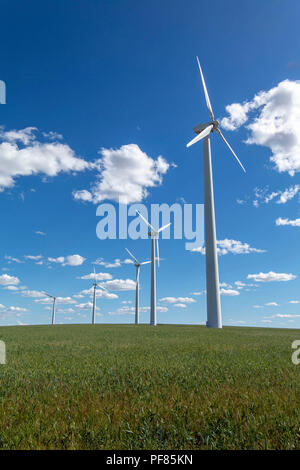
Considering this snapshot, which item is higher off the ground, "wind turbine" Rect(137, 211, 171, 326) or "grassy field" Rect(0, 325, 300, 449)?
Answer: "wind turbine" Rect(137, 211, 171, 326)

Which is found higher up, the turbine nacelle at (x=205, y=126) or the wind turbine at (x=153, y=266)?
the turbine nacelle at (x=205, y=126)

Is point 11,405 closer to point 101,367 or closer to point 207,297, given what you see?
point 101,367

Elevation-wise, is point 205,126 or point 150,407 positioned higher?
point 205,126

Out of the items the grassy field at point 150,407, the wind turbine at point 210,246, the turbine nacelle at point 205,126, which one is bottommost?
the grassy field at point 150,407

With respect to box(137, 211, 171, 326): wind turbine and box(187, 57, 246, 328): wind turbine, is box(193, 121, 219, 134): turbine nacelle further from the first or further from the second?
box(137, 211, 171, 326): wind turbine

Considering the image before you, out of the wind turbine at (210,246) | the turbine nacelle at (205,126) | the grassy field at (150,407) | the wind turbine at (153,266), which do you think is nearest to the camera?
the grassy field at (150,407)

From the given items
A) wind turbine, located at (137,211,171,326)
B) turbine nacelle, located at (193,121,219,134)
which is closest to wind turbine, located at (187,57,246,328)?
turbine nacelle, located at (193,121,219,134)

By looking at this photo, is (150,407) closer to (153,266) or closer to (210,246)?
(210,246)

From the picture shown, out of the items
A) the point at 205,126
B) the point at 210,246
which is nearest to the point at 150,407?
the point at 210,246

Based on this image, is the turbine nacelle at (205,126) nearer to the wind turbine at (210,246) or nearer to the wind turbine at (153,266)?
the wind turbine at (210,246)

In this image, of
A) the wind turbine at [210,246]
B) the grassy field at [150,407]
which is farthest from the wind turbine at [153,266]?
the grassy field at [150,407]

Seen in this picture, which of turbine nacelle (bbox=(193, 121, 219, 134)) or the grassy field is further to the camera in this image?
turbine nacelle (bbox=(193, 121, 219, 134))

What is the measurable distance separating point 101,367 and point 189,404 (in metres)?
4.84
